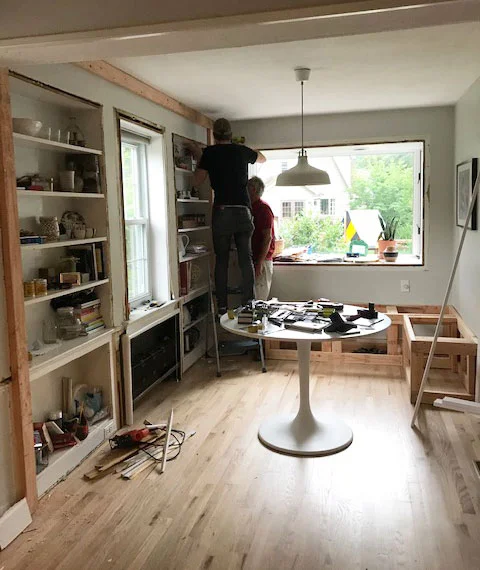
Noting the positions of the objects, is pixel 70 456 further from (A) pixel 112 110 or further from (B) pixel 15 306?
(A) pixel 112 110

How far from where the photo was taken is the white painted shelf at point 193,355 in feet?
15.7

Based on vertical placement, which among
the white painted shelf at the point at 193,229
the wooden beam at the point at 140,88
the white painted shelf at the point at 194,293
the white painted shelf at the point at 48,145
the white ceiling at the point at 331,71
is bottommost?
the white painted shelf at the point at 194,293

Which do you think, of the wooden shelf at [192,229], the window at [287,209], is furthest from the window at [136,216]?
the window at [287,209]

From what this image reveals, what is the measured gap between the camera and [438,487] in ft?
9.02

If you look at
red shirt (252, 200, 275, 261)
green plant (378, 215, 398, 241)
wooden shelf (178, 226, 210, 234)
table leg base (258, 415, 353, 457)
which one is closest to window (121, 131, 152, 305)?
wooden shelf (178, 226, 210, 234)

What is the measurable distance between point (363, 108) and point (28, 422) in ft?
13.0

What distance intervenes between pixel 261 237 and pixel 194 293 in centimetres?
85

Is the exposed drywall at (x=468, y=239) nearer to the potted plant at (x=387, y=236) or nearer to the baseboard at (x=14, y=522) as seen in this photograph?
the potted plant at (x=387, y=236)

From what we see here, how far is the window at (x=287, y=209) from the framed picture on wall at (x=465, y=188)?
179 cm

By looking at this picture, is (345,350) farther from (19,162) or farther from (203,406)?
(19,162)

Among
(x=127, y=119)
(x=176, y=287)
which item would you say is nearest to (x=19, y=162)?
(x=127, y=119)

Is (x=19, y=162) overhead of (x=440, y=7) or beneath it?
beneath

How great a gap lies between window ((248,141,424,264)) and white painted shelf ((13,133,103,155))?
2.66 metres

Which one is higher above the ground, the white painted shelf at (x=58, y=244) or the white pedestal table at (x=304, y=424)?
the white painted shelf at (x=58, y=244)
